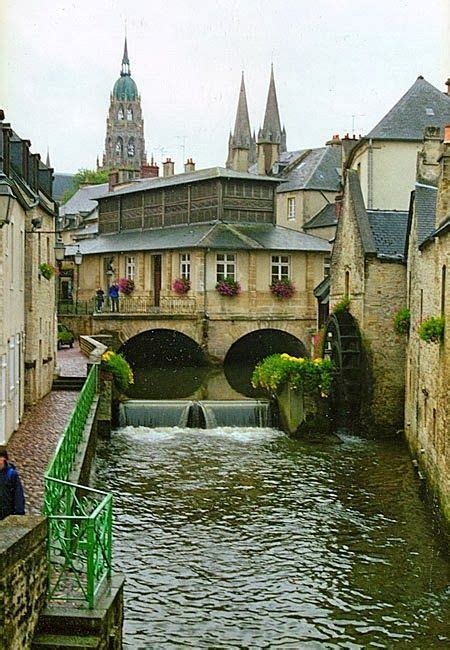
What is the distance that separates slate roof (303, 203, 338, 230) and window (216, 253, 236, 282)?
28.1 ft

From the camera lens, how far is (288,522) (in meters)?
16.2

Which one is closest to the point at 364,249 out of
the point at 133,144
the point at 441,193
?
the point at 441,193

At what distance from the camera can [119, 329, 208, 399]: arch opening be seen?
36.0 meters

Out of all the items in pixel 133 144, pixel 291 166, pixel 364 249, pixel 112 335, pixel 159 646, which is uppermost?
pixel 133 144

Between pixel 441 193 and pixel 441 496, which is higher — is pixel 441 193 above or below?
above

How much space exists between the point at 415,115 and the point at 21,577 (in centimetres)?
2697

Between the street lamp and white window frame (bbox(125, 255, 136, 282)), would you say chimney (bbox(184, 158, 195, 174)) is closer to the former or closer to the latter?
white window frame (bbox(125, 255, 136, 282))

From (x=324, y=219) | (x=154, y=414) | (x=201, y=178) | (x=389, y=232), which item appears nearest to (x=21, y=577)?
(x=154, y=414)

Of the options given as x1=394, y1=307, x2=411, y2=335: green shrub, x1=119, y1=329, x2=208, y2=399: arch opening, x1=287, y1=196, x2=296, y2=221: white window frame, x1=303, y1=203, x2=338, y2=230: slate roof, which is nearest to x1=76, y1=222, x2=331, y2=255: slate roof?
x1=119, y1=329, x2=208, y2=399: arch opening

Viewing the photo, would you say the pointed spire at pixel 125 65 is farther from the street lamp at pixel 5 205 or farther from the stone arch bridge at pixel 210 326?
the street lamp at pixel 5 205

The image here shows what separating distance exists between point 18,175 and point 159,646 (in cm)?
1303

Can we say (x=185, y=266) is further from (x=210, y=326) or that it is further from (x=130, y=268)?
(x=130, y=268)

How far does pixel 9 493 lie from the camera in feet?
32.6

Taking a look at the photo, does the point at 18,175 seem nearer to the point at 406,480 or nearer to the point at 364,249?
the point at 364,249
